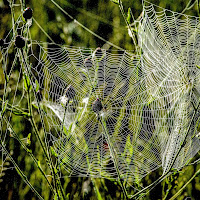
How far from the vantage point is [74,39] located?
0.98 metres

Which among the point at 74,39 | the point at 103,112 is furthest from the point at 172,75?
the point at 74,39

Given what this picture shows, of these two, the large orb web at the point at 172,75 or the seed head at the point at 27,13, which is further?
the large orb web at the point at 172,75

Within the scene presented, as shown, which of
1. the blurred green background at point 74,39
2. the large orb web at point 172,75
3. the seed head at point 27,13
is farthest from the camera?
the blurred green background at point 74,39

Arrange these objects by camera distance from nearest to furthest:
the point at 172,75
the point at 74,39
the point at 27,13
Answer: the point at 27,13, the point at 172,75, the point at 74,39

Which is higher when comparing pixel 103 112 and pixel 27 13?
pixel 27 13

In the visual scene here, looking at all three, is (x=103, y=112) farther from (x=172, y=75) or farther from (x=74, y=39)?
(x=74, y=39)

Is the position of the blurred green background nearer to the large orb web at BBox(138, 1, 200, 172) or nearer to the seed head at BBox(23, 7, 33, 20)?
the large orb web at BBox(138, 1, 200, 172)

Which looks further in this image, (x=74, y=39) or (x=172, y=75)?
(x=74, y=39)

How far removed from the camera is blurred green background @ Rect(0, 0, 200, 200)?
0.83 m

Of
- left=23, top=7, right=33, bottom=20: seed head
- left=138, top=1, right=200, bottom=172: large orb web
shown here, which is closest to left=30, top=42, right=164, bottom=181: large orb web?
left=138, top=1, right=200, bottom=172: large orb web

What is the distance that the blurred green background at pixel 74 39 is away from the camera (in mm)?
834

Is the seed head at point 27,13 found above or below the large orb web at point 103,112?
above

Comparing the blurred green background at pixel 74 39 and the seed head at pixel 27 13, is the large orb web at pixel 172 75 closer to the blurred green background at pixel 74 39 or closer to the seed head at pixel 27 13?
the blurred green background at pixel 74 39

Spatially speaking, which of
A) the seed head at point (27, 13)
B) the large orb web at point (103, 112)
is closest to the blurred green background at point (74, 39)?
the large orb web at point (103, 112)
